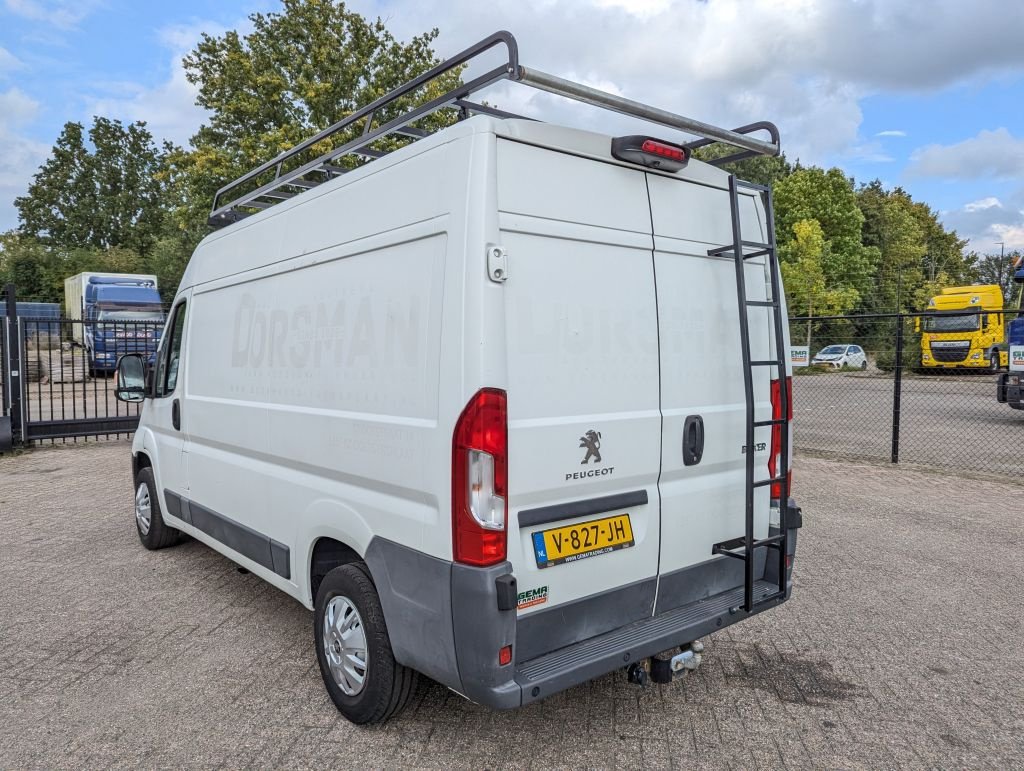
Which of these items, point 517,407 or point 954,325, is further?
point 954,325

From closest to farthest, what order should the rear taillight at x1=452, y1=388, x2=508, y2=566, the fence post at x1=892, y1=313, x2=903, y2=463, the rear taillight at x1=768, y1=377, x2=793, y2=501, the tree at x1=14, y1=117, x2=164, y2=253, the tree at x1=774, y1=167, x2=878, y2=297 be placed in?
the rear taillight at x1=452, y1=388, x2=508, y2=566
the rear taillight at x1=768, y1=377, x2=793, y2=501
the fence post at x1=892, y1=313, x2=903, y2=463
the tree at x1=774, y1=167, x2=878, y2=297
the tree at x1=14, y1=117, x2=164, y2=253

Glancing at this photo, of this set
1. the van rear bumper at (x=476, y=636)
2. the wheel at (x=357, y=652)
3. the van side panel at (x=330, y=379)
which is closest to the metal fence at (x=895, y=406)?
the van rear bumper at (x=476, y=636)

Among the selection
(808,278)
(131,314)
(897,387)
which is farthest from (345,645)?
(808,278)

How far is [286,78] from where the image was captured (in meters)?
19.0

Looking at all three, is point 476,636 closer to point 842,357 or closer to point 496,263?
point 496,263

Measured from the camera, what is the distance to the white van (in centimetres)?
250

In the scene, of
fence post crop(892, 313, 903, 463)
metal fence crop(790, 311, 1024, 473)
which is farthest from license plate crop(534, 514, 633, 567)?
fence post crop(892, 313, 903, 463)

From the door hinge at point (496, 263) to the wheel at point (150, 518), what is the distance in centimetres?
408

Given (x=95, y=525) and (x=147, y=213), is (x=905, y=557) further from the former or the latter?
(x=147, y=213)

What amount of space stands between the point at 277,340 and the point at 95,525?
14.1 feet

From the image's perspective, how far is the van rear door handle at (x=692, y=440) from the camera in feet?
10.2

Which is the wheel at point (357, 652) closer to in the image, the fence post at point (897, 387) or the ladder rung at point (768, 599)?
the ladder rung at point (768, 599)

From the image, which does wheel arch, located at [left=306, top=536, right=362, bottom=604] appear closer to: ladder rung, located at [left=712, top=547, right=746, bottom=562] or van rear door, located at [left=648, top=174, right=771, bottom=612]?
van rear door, located at [left=648, top=174, right=771, bottom=612]

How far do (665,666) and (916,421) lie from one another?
1382cm
